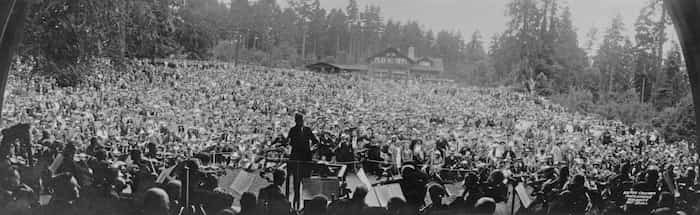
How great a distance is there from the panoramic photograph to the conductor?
15 mm

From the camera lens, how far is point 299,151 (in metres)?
5.97

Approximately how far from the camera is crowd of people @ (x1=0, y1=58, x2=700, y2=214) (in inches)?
225

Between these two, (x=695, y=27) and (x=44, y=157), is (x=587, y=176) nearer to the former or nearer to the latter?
(x=695, y=27)

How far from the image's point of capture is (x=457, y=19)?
6824mm

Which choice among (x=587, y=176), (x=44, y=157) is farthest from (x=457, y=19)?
(x=44, y=157)

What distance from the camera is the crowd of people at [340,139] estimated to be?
18.8 feet

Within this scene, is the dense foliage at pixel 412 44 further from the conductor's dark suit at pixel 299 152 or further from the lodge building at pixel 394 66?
the conductor's dark suit at pixel 299 152

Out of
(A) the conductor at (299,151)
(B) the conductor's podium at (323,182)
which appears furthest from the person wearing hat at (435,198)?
(A) the conductor at (299,151)

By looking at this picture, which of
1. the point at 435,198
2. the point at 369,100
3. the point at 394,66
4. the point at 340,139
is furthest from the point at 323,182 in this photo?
the point at 394,66

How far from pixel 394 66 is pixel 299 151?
162cm

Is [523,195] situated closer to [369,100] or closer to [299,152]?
[369,100]

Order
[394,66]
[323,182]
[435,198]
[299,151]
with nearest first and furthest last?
[435,198], [323,182], [299,151], [394,66]

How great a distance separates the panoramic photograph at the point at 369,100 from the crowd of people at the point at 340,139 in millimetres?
22

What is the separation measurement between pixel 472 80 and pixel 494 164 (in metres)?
1.07
